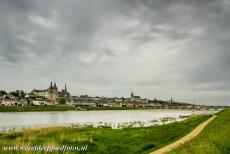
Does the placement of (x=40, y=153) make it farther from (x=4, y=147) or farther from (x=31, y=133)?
(x=31, y=133)

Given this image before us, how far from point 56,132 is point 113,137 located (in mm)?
9126

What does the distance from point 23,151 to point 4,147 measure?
331cm

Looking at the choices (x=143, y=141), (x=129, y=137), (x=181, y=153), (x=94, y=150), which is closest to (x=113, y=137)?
(x=129, y=137)

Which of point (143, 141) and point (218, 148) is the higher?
point (218, 148)

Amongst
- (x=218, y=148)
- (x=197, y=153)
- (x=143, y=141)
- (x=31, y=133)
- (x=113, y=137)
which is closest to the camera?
(x=218, y=148)

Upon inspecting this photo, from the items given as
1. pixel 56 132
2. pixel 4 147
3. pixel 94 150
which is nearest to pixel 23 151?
pixel 4 147

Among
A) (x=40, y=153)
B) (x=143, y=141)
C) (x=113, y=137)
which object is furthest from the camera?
(x=113, y=137)

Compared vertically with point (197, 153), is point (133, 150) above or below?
below

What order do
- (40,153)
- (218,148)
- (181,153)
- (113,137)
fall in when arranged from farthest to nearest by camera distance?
1. (113,137)
2. (40,153)
3. (181,153)
4. (218,148)

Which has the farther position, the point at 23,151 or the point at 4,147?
the point at 4,147

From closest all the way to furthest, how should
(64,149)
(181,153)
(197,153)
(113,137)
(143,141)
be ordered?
(197,153)
(181,153)
(64,149)
(143,141)
(113,137)

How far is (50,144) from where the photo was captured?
96.6 feet

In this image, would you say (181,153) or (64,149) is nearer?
(181,153)

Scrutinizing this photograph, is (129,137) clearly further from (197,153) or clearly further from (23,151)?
(197,153)
